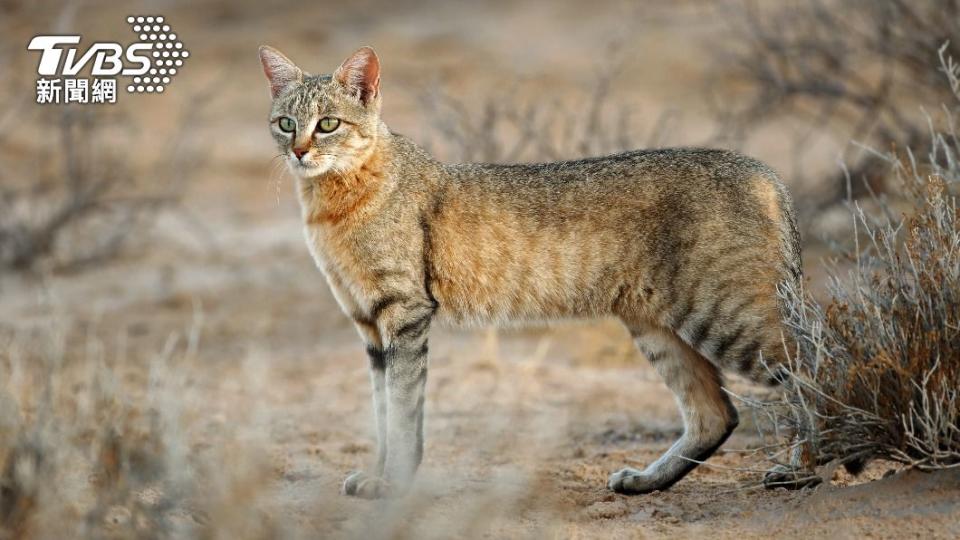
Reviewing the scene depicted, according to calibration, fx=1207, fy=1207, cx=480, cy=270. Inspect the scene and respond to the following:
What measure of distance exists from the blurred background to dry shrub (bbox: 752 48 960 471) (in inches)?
16.2

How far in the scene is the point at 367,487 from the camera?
5082 mm

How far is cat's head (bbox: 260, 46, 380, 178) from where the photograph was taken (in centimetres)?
516

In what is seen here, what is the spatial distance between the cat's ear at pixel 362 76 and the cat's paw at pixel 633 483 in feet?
6.51

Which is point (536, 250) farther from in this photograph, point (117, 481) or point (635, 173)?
point (117, 481)

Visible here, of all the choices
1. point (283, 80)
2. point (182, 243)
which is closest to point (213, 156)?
point (182, 243)

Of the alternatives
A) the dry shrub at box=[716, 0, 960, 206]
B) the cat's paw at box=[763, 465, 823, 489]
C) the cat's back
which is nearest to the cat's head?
the cat's back

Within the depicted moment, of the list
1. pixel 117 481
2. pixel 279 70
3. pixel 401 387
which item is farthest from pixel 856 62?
pixel 117 481

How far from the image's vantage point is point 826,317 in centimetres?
463

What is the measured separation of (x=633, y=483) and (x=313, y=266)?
6.58 metres

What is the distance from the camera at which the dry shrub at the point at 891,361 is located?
14.0 feet

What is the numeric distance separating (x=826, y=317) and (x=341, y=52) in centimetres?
1364

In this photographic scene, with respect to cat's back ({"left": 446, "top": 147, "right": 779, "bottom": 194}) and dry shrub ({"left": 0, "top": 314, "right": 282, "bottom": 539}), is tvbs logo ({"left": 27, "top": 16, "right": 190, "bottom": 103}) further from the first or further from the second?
dry shrub ({"left": 0, "top": 314, "right": 282, "bottom": 539})

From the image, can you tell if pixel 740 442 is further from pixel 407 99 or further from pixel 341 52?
pixel 341 52

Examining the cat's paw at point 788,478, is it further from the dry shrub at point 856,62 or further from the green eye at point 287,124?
the dry shrub at point 856,62
